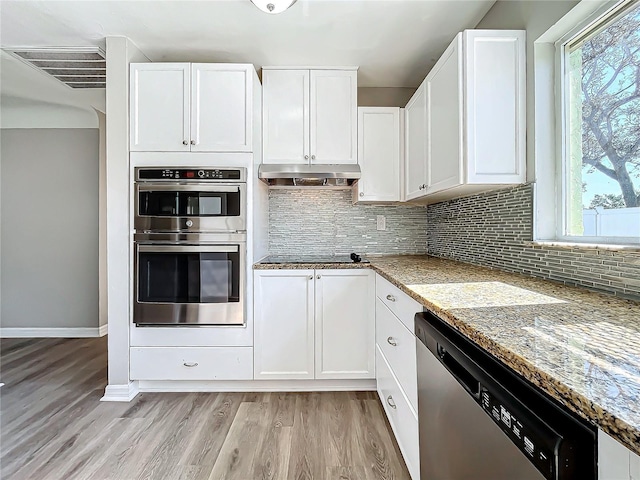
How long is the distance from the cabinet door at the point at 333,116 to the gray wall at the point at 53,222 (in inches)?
98.5

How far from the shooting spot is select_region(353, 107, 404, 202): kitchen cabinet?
2535mm

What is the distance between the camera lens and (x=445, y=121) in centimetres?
176

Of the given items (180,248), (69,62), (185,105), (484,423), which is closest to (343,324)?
(180,248)

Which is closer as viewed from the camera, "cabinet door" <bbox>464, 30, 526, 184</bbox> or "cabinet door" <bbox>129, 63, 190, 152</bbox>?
"cabinet door" <bbox>464, 30, 526, 184</bbox>

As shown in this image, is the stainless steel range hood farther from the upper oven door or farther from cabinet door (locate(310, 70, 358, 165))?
the upper oven door

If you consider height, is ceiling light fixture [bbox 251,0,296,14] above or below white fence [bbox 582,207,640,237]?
above

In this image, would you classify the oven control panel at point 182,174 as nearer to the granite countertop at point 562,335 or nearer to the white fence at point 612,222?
the granite countertop at point 562,335

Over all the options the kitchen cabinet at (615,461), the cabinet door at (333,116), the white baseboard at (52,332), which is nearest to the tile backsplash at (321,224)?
the cabinet door at (333,116)

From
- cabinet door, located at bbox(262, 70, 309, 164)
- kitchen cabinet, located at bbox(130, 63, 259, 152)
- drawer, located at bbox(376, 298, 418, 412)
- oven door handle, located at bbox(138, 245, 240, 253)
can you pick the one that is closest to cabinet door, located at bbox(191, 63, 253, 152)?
kitchen cabinet, located at bbox(130, 63, 259, 152)

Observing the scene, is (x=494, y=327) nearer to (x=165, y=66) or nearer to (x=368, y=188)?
(x=368, y=188)

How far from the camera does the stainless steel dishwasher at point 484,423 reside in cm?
47

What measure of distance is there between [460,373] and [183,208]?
6.16ft

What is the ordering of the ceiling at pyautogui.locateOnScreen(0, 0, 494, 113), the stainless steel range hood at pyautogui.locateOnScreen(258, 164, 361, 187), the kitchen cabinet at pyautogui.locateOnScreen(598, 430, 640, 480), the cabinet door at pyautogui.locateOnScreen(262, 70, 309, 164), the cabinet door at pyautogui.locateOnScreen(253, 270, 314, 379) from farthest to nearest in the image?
the cabinet door at pyautogui.locateOnScreen(262, 70, 309, 164) < the stainless steel range hood at pyautogui.locateOnScreen(258, 164, 361, 187) < the cabinet door at pyautogui.locateOnScreen(253, 270, 314, 379) < the ceiling at pyautogui.locateOnScreen(0, 0, 494, 113) < the kitchen cabinet at pyautogui.locateOnScreen(598, 430, 640, 480)

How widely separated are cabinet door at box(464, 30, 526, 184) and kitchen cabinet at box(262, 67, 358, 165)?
1062mm
